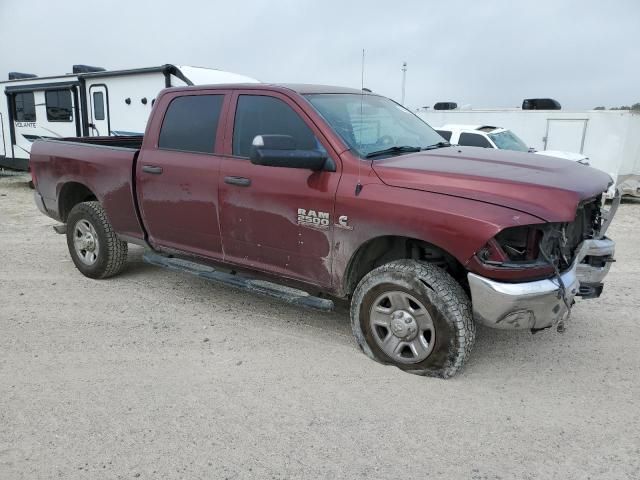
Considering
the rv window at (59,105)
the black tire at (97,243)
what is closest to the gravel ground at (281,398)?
the black tire at (97,243)

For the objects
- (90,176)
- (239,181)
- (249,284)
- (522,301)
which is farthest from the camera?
(90,176)

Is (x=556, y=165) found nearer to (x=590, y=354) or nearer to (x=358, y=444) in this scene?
(x=590, y=354)

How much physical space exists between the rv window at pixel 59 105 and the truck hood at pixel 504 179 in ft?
36.7

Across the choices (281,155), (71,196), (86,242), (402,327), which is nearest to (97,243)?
(86,242)

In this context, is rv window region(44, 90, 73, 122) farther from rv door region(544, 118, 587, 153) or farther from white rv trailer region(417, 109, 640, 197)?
rv door region(544, 118, 587, 153)

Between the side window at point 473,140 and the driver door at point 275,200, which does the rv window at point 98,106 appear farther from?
the driver door at point 275,200

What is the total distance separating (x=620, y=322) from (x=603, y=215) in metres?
1.12

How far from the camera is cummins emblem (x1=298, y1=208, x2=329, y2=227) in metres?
3.77

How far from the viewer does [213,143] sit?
4438 millimetres

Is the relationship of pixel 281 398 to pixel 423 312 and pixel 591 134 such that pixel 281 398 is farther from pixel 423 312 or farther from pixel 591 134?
pixel 591 134

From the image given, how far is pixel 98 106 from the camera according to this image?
39.7 feet

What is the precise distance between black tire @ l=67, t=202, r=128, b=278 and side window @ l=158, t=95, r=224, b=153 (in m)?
1.17

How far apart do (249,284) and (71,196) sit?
9.34 ft

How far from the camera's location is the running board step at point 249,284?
13.1ft
